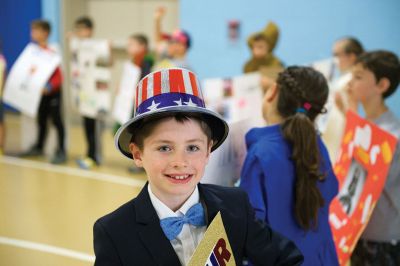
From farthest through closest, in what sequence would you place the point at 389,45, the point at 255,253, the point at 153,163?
the point at 389,45 < the point at 255,253 < the point at 153,163

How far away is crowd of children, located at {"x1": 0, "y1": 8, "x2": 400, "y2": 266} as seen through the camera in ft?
4.93

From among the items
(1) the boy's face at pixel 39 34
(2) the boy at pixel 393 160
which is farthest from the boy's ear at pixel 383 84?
(1) the boy's face at pixel 39 34

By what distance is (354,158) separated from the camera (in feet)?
9.68

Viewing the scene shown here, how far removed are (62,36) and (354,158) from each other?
780 cm

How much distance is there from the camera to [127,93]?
6.64 metres

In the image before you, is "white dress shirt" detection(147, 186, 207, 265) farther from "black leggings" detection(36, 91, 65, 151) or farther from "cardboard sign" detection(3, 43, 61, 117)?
"black leggings" detection(36, 91, 65, 151)

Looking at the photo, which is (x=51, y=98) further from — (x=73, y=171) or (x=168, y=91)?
(x=168, y=91)

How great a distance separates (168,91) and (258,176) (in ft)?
2.58

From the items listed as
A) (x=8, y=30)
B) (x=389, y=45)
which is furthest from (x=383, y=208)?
(x=8, y=30)

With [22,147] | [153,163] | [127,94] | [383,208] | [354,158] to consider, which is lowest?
[22,147]

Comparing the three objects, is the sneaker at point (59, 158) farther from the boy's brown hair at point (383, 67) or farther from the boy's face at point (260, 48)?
the boy's brown hair at point (383, 67)

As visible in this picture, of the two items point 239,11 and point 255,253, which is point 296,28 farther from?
point 255,253

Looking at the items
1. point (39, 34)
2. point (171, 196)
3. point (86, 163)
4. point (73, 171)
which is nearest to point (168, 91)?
point (171, 196)

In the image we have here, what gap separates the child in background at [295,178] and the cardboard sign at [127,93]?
4.31 m
